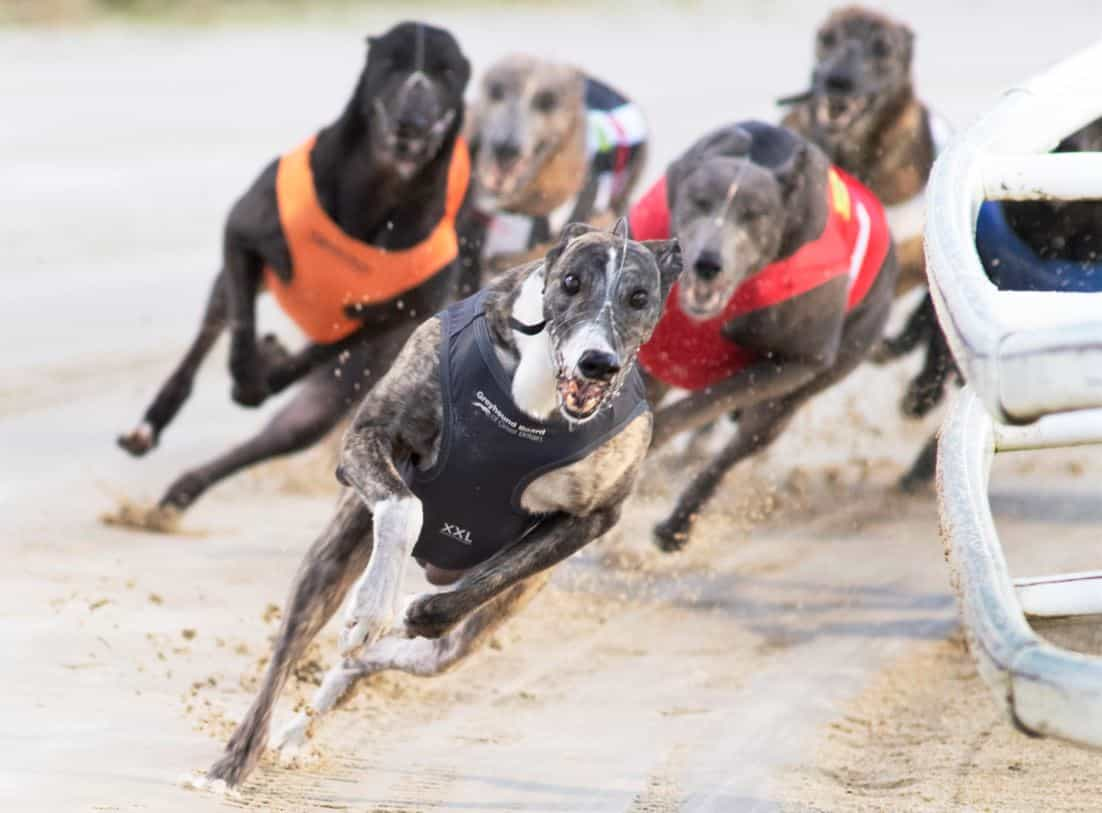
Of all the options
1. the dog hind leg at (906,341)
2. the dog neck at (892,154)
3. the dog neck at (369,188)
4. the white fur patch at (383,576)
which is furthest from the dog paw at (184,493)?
the dog hind leg at (906,341)

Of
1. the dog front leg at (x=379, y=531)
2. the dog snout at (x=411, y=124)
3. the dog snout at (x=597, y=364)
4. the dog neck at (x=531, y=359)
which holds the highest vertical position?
the dog snout at (x=597, y=364)

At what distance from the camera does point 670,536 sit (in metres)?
4.95

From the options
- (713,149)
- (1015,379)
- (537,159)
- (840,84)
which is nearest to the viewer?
(1015,379)

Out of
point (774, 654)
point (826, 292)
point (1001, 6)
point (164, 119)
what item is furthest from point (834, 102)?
point (1001, 6)

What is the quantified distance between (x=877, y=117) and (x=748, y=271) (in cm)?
118

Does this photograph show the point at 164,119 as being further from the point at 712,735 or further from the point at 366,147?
the point at 712,735

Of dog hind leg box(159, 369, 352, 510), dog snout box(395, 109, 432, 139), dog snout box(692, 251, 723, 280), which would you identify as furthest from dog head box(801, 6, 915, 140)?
dog hind leg box(159, 369, 352, 510)

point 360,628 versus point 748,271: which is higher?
point 360,628

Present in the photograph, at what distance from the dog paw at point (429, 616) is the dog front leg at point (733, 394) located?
1580 millimetres

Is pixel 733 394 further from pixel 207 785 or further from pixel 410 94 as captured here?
pixel 207 785

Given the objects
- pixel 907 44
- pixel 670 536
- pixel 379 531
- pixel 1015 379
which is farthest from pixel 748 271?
pixel 1015 379

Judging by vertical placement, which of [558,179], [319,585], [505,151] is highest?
[319,585]

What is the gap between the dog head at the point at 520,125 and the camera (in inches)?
215

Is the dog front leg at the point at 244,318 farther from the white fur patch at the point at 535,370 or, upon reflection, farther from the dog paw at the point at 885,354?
the dog paw at the point at 885,354
